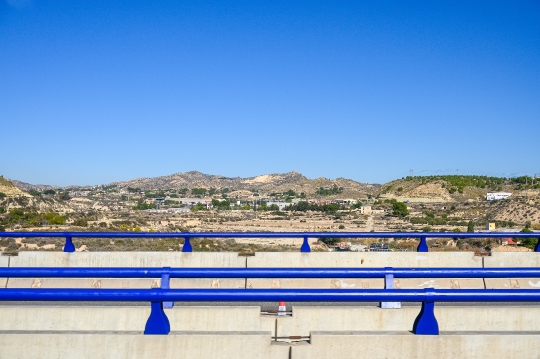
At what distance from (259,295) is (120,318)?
217 centimetres

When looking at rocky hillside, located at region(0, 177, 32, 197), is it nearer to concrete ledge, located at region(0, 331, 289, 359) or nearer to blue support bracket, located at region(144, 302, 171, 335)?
concrete ledge, located at region(0, 331, 289, 359)

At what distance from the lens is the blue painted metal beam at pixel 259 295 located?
14.0ft

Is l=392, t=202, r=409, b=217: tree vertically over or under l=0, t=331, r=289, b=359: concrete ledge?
over

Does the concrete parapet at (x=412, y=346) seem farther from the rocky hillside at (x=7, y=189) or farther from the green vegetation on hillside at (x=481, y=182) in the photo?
the green vegetation on hillside at (x=481, y=182)

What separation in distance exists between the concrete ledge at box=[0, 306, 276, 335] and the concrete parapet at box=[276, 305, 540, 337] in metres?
0.30

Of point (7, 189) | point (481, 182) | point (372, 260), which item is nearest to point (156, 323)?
point (372, 260)

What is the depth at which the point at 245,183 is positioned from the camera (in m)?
180

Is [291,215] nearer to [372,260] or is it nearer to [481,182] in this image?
[481,182]

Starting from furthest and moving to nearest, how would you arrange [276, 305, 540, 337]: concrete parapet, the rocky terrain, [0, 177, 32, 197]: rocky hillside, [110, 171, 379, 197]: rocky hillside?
[110, 171, 379, 197]: rocky hillside → [0, 177, 32, 197]: rocky hillside → the rocky terrain → [276, 305, 540, 337]: concrete parapet

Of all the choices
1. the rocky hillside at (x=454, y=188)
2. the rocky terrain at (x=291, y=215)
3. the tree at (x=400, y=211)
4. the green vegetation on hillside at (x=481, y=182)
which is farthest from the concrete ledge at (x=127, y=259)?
the green vegetation on hillside at (x=481, y=182)

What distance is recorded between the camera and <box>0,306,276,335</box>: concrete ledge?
564 centimetres

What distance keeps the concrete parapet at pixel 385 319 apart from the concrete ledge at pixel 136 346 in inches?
63.1

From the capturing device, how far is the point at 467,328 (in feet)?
19.8

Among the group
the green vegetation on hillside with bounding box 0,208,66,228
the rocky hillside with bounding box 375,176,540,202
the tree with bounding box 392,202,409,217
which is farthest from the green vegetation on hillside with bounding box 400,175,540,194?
the green vegetation on hillside with bounding box 0,208,66,228
